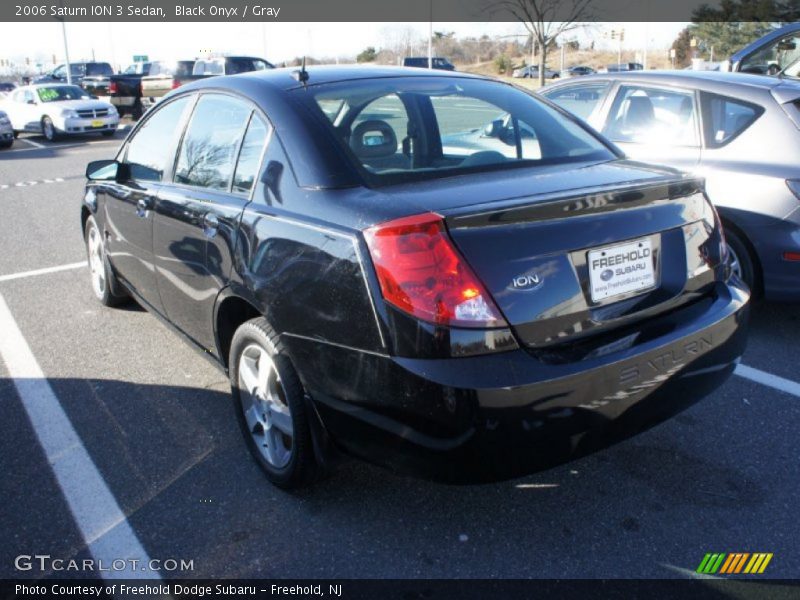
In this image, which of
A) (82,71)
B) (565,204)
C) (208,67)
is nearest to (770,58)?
(565,204)

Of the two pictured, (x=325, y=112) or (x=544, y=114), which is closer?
(x=325, y=112)

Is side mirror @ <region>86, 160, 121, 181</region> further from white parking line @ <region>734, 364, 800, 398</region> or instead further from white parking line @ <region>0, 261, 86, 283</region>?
white parking line @ <region>734, 364, 800, 398</region>

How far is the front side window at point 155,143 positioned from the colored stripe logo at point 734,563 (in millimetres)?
3148

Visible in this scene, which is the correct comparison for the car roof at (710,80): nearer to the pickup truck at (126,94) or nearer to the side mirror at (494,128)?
the side mirror at (494,128)

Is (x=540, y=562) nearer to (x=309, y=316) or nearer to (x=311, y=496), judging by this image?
(x=311, y=496)

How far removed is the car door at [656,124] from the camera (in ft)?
17.6

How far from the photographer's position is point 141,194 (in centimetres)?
417

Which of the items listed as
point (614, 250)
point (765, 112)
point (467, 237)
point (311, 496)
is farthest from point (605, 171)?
point (765, 112)

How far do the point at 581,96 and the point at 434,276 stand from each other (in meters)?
4.56

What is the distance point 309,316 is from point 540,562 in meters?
1.21

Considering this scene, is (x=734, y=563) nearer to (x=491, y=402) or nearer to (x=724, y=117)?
(x=491, y=402)

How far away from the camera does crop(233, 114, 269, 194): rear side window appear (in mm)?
3186

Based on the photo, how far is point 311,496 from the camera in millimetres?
3143

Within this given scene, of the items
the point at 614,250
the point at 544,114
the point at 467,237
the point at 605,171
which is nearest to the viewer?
the point at 467,237
